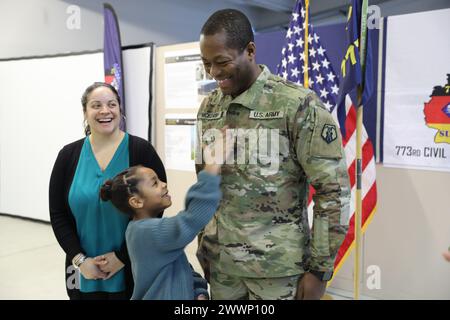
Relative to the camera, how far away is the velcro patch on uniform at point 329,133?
1.10 m

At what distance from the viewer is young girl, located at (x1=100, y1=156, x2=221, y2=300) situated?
112 cm

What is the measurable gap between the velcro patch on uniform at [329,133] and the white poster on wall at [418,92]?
1721 millimetres

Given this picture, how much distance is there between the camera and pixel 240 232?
1.20 meters

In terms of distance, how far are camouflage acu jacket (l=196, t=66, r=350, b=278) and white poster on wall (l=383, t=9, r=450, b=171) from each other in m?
1.69

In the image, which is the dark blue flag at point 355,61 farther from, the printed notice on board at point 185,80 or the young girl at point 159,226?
the young girl at point 159,226

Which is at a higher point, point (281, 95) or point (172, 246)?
point (281, 95)

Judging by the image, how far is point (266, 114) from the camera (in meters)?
1.16

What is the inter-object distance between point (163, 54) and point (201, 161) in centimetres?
280

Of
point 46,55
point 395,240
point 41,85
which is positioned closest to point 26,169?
point 41,85

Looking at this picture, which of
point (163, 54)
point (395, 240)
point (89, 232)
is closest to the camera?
point (89, 232)
